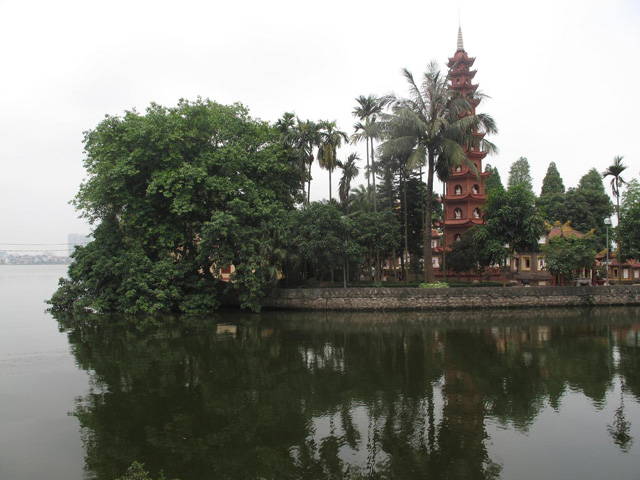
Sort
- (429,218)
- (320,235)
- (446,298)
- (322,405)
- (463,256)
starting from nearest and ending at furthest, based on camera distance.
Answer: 1. (322,405)
2. (320,235)
3. (446,298)
4. (429,218)
5. (463,256)

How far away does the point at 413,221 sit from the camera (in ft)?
113

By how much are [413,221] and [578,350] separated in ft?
67.7

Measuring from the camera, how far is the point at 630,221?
2792 cm

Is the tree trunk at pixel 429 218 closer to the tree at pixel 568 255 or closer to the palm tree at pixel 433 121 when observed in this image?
the palm tree at pixel 433 121

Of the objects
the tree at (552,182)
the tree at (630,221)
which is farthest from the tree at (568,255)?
the tree at (552,182)

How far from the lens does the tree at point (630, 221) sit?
91.1 feet

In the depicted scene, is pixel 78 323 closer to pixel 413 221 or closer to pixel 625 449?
pixel 625 449

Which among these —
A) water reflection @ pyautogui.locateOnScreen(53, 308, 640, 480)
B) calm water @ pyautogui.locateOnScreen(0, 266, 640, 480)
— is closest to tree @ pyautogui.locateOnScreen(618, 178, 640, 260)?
water reflection @ pyautogui.locateOnScreen(53, 308, 640, 480)

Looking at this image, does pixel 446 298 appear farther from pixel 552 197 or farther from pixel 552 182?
pixel 552 182

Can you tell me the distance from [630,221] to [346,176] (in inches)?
780

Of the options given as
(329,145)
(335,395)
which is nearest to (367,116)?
(329,145)

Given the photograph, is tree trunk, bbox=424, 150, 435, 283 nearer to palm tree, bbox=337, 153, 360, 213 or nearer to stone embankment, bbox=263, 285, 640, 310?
stone embankment, bbox=263, 285, 640, 310

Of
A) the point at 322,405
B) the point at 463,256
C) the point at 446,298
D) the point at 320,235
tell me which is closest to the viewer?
the point at 322,405

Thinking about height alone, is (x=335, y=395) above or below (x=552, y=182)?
below
